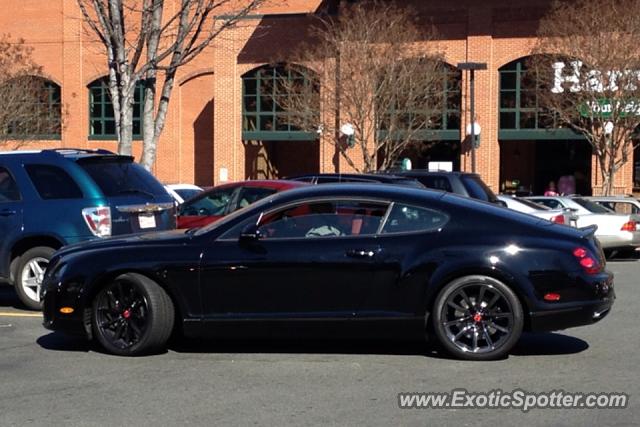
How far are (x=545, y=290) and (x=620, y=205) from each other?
49.3 feet

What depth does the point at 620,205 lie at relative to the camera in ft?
70.7

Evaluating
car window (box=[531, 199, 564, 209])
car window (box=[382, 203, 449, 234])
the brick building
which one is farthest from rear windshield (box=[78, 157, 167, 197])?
the brick building

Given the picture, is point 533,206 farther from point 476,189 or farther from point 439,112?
point 439,112

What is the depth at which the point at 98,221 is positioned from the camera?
10.3 m

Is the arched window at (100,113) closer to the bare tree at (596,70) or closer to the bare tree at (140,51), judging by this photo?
the bare tree at (596,70)

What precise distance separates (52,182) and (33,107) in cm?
2794

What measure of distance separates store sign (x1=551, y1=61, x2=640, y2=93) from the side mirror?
21.6 meters

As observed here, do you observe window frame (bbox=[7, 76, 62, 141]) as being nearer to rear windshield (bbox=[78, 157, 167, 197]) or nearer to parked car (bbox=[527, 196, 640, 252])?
parked car (bbox=[527, 196, 640, 252])

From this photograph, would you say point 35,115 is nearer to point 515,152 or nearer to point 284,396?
point 515,152

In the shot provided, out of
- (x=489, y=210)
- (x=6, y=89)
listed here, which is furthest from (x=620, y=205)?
(x=6, y=89)

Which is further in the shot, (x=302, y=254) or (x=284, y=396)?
(x=302, y=254)

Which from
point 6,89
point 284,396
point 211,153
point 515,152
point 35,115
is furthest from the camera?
point 211,153

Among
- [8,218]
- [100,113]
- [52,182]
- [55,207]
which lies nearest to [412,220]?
[55,207]

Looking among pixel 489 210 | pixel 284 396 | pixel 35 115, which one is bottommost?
pixel 284 396
